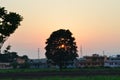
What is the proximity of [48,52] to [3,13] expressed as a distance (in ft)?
260

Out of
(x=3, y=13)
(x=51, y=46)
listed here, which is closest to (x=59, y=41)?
(x=51, y=46)

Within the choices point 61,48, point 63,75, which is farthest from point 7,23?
point 61,48

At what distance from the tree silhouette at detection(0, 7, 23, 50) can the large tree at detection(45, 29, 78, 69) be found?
245ft

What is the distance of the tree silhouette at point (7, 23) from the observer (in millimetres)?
44312

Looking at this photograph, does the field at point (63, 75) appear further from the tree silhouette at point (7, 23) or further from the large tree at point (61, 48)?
the large tree at point (61, 48)

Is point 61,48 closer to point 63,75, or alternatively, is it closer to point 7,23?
point 63,75

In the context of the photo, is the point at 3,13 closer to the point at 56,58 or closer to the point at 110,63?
the point at 56,58

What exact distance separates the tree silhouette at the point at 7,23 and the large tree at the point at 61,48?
7468 centimetres

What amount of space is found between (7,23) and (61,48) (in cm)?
7812

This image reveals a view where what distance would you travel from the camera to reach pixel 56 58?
120875 millimetres

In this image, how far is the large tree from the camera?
121 m

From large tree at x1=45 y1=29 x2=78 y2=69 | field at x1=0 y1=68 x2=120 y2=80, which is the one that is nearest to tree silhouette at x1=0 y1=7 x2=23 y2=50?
field at x1=0 y1=68 x2=120 y2=80

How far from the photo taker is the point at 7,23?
4475 centimetres

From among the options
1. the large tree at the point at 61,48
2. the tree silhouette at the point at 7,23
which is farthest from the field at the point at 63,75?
the large tree at the point at 61,48
